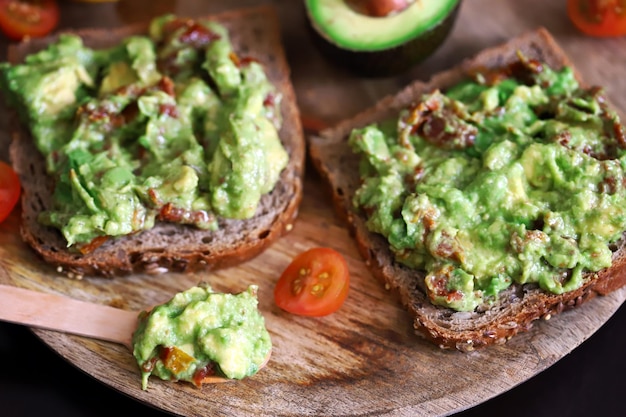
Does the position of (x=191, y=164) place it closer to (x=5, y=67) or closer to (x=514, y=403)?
(x=5, y=67)

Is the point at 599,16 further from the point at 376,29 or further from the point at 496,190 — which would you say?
the point at 496,190

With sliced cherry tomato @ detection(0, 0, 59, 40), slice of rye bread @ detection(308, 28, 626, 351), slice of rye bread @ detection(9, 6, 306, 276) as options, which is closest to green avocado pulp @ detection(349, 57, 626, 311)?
slice of rye bread @ detection(308, 28, 626, 351)

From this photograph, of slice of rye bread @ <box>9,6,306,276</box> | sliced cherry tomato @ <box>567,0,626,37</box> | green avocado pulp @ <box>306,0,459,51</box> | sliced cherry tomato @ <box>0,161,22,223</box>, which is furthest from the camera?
sliced cherry tomato @ <box>567,0,626,37</box>

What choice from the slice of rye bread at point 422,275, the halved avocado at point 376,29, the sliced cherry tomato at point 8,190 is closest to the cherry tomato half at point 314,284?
the slice of rye bread at point 422,275

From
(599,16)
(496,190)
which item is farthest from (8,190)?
(599,16)

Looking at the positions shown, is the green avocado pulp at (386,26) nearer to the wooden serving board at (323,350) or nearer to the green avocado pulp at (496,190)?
the green avocado pulp at (496,190)

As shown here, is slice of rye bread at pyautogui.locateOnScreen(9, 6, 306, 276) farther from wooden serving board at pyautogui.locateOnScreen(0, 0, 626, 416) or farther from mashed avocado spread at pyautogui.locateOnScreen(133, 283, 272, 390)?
mashed avocado spread at pyautogui.locateOnScreen(133, 283, 272, 390)

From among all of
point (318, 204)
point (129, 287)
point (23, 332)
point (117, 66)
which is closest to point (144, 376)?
point (129, 287)
